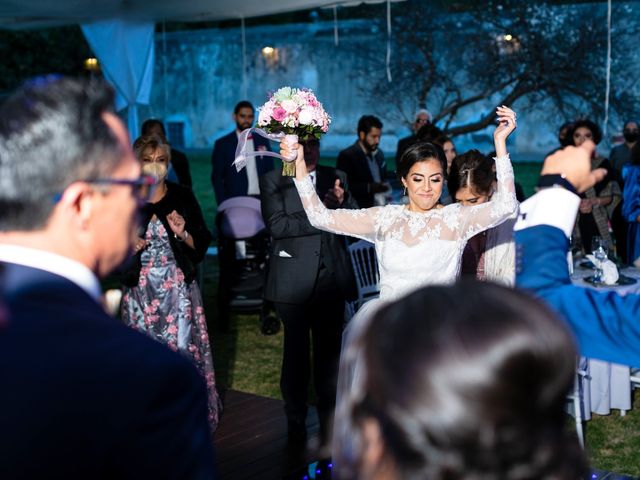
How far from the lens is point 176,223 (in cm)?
486

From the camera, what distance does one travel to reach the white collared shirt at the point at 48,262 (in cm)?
133

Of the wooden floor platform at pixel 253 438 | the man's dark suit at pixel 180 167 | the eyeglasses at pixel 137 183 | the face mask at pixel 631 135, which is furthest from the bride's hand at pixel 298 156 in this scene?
the face mask at pixel 631 135

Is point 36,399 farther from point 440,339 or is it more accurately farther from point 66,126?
point 440,339

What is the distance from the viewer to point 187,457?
128 cm

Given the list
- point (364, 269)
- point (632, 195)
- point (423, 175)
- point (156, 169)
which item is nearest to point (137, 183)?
point (423, 175)

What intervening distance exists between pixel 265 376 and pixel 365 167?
108 inches

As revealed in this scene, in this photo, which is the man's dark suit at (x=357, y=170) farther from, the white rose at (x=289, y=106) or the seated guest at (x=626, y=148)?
the white rose at (x=289, y=106)

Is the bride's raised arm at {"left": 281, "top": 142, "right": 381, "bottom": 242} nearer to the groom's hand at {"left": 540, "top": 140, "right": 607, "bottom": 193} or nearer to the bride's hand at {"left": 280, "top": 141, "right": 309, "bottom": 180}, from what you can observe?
the bride's hand at {"left": 280, "top": 141, "right": 309, "bottom": 180}

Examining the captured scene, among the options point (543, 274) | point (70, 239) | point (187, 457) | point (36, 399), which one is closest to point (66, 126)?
point (70, 239)

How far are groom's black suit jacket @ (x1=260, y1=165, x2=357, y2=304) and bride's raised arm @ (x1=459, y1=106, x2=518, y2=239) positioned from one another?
3.73 ft

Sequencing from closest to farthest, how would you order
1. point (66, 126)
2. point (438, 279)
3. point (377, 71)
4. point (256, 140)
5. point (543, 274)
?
1. point (66, 126)
2. point (543, 274)
3. point (438, 279)
4. point (256, 140)
5. point (377, 71)

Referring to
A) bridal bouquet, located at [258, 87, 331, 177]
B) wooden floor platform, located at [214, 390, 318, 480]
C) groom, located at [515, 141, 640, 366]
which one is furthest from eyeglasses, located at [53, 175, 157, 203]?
wooden floor platform, located at [214, 390, 318, 480]

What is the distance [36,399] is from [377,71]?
1304 cm

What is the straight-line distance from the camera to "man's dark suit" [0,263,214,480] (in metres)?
1.20
